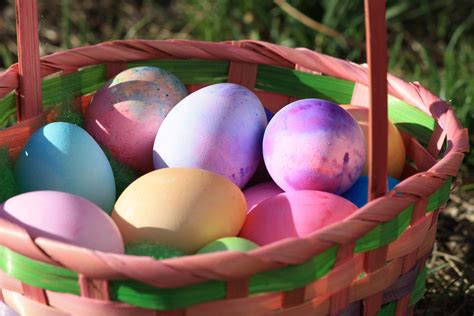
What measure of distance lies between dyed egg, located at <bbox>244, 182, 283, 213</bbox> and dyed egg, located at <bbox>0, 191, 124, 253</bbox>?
12.9 inches

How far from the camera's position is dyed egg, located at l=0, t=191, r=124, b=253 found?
3.21 ft

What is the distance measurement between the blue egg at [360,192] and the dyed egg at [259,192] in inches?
4.5

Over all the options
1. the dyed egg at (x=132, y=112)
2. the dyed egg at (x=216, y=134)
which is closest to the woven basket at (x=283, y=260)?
the dyed egg at (x=132, y=112)

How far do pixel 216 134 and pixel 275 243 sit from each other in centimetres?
40

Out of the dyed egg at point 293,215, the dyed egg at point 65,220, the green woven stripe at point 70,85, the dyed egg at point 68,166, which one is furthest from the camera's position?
the green woven stripe at point 70,85

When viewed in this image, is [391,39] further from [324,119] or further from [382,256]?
[382,256]

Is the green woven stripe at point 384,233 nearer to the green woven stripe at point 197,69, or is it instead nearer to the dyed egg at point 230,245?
the dyed egg at point 230,245

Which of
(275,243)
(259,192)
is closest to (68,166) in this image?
A: (259,192)

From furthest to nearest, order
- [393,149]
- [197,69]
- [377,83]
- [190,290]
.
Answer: [197,69]
[393,149]
[377,83]
[190,290]

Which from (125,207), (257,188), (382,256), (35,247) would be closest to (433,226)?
(382,256)

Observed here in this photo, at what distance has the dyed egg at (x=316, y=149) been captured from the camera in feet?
4.07

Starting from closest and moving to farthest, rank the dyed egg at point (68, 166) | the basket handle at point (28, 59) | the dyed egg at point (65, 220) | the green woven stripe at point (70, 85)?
the dyed egg at point (65, 220), the dyed egg at point (68, 166), the basket handle at point (28, 59), the green woven stripe at point (70, 85)

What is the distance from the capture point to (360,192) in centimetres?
129

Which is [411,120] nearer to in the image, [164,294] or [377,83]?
[377,83]
